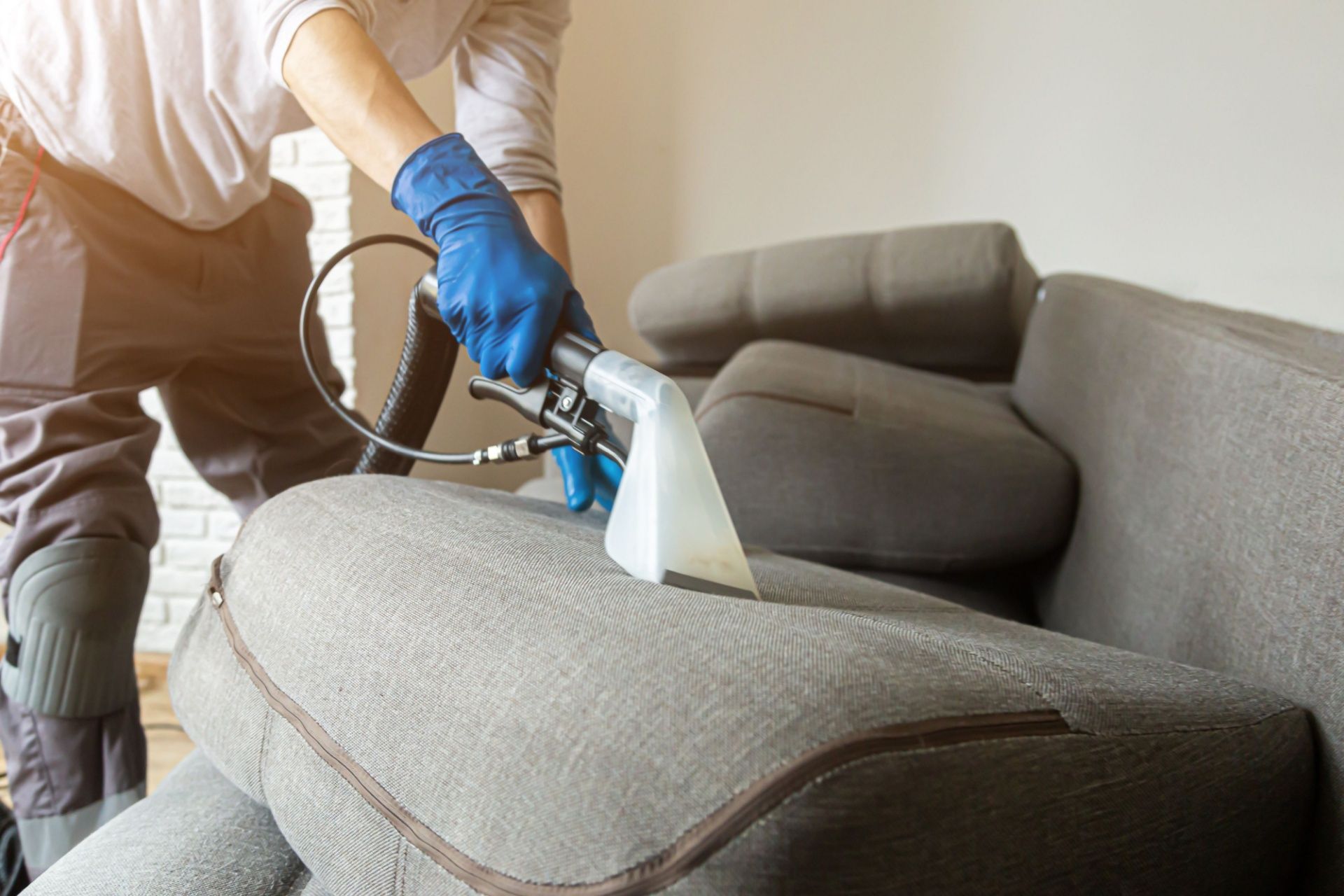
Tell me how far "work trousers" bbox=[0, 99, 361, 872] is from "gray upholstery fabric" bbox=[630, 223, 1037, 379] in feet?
2.82

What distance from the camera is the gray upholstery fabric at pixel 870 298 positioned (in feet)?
5.24

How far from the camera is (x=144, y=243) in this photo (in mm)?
967

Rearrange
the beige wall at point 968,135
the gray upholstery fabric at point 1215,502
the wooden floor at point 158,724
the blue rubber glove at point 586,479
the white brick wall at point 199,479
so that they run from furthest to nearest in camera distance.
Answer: the white brick wall at point 199,479
the wooden floor at point 158,724
the beige wall at point 968,135
the blue rubber glove at point 586,479
the gray upholstery fabric at point 1215,502

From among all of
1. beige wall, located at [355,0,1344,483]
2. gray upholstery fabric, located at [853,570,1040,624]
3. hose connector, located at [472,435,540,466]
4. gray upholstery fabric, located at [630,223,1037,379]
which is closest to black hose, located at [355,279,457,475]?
hose connector, located at [472,435,540,466]

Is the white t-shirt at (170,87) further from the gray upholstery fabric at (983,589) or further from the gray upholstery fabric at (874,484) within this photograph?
the gray upholstery fabric at (983,589)

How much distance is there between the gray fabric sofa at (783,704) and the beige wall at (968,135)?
0.61 m

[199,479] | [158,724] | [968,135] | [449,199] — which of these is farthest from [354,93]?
[968,135]

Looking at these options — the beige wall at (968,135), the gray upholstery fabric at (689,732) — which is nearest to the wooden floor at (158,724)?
the beige wall at (968,135)

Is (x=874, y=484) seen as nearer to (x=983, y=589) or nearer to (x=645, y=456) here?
(x=983, y=589)

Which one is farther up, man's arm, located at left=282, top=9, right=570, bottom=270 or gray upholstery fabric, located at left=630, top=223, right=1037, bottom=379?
man's arm, located at left=282, top=9, right=570, bottom=270

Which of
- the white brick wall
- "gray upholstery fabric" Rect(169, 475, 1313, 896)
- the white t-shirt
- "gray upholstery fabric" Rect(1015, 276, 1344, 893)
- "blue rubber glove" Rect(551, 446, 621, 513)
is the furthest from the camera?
the white brick wall

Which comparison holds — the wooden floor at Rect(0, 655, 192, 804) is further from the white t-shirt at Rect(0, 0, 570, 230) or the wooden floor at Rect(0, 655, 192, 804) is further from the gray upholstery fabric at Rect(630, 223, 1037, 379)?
the gray upholstery fabric at Rect(630, 223, 1037, 379)

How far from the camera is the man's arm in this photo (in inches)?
26.5

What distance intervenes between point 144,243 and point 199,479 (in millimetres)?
1031
